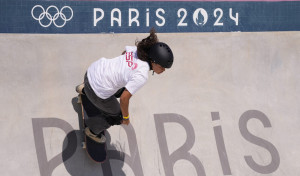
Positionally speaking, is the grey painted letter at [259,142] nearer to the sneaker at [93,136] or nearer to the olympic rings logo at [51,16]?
the sneaker at [93,136]

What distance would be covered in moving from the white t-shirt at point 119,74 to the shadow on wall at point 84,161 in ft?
5.00

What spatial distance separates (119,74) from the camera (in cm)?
589

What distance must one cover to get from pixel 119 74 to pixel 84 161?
7.05ft

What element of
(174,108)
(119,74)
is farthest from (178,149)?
(119,74)

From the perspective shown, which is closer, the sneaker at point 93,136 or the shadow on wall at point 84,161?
the sneaker at point 93,136

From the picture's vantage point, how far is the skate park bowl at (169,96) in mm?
7406

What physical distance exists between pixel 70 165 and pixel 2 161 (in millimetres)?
1132

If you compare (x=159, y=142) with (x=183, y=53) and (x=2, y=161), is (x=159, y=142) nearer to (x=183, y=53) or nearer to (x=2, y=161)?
(x=183, y=53)

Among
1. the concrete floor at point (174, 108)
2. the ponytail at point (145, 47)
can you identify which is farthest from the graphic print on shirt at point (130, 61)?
the concrete floor at point (174, 108)

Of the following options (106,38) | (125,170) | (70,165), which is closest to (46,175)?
(70,165)

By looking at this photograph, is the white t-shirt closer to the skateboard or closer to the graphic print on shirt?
the graphic print on shirt

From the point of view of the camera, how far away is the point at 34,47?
7.95 metres

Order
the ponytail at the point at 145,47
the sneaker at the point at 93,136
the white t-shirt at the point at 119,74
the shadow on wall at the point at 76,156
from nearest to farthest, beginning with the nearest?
the white t-shirt at the point at 119,74 → the ponytail at the point at 145,47 → the sneaker at the point at 93,136 → the shadow on wall at the point at 76,156

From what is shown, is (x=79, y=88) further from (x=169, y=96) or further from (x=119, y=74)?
(x=169, y=96)
